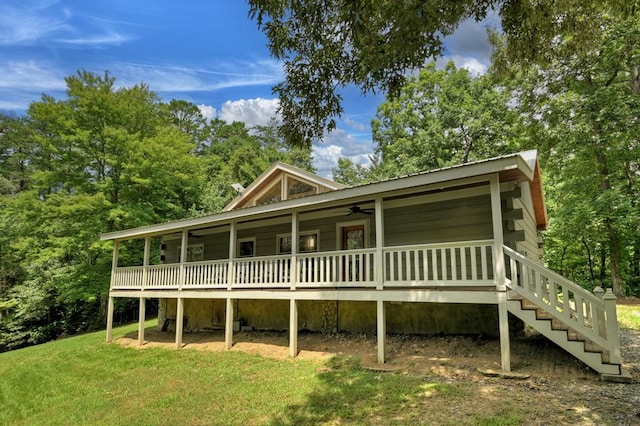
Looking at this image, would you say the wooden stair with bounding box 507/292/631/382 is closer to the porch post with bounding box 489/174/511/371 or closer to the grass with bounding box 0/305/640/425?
the porch post with bounding box 489/174/511/371

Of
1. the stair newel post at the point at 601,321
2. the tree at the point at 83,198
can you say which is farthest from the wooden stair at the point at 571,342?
the tree at the point at 83,198

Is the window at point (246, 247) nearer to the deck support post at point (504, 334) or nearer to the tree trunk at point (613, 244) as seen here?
the deck support post at point (504, 334)

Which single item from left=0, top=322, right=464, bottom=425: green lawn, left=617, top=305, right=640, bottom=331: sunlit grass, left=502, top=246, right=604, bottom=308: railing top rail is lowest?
left=0, top=322, right=464, bottom=425: green lawn

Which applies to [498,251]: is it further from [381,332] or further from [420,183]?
[381,332]

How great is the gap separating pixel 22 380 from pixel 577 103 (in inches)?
918

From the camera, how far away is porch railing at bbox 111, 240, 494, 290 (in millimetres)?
7098

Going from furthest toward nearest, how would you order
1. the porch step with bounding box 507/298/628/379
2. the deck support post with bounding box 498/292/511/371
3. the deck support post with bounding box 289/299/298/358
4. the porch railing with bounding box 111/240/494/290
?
the deck support post with bounding box 289/299/298/358
the porch railing with bounding box 111/240/494/290
the deck support post with bounding box 498/292/511/371
the porch step with bounding box 507/298/628/379

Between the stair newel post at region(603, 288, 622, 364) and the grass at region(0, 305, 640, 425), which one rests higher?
the stair newel post at region(603, 288, 622, 364)

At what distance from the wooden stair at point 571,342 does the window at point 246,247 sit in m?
9.48

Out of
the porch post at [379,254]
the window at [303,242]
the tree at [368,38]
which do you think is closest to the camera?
the tree at [368,38]

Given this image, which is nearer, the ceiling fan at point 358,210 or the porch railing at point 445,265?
the porch railing at point 445,265

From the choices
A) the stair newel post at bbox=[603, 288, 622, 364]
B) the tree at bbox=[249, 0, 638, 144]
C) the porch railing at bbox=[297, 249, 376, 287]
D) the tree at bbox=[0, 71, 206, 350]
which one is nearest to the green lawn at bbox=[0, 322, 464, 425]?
the porch railing at bbox=[297, 249, 376, 287]

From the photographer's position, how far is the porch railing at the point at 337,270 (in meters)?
7.10

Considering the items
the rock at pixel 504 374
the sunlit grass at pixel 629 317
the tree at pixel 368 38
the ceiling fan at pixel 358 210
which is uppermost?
the tree at pixel 368 38
